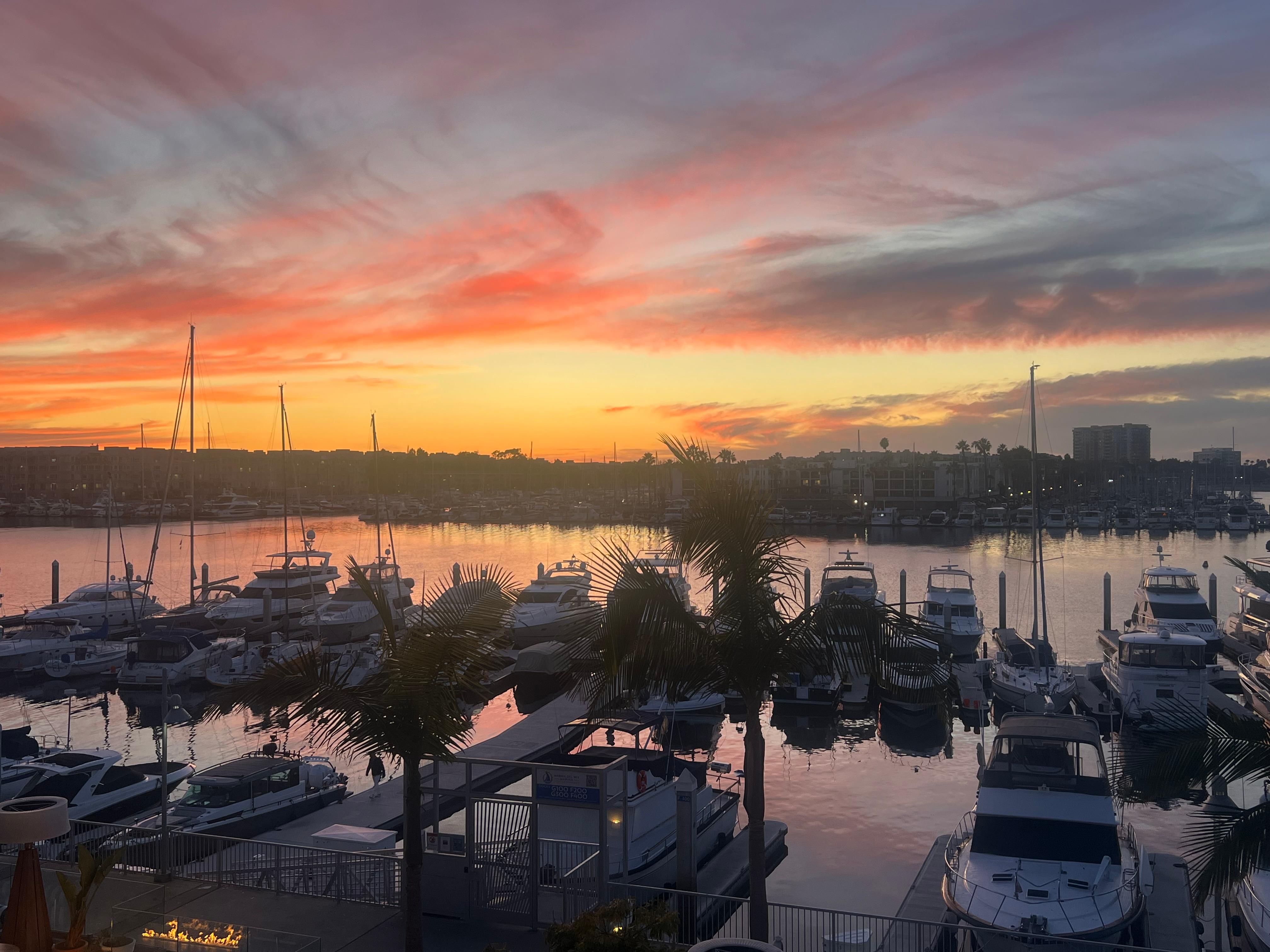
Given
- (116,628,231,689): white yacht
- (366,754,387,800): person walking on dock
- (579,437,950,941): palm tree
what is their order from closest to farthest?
(579,437,950,941): palm tree < (366,754,387,800): person walking on dock < (116,628,231,689): white yacht

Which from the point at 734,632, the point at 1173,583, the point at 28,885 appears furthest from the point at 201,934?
the point at 1173,583

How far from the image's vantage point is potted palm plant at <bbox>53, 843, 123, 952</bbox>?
8.03 meters

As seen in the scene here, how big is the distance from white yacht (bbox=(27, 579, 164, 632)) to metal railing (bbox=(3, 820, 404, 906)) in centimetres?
3995

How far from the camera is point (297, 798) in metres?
23.8

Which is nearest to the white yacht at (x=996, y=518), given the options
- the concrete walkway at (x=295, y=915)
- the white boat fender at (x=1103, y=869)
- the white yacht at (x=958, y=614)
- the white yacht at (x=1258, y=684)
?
the white yacht at (x=958, y=614)

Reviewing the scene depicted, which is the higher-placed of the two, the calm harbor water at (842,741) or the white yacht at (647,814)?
the white yacht at (647,814)

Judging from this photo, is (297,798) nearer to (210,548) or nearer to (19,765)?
(19,765)

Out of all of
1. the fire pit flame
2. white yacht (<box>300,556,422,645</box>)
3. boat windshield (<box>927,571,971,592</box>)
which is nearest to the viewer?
the fire pit flame

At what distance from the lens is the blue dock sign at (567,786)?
12.1 meters

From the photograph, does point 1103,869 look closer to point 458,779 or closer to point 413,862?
point 413,862

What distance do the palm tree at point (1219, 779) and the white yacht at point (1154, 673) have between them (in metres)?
23.9

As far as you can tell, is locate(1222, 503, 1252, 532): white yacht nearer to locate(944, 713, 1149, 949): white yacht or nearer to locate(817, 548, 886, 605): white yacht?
locate(817, 548, 886, 605): white yacht

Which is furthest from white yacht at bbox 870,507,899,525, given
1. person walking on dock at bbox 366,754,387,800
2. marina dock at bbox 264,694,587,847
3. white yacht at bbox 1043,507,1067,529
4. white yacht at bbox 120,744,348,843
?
white yacht at bbox 120,744,348,843

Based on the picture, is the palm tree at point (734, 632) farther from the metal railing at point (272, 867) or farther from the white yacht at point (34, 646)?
the white yacht at point (34, 646)
